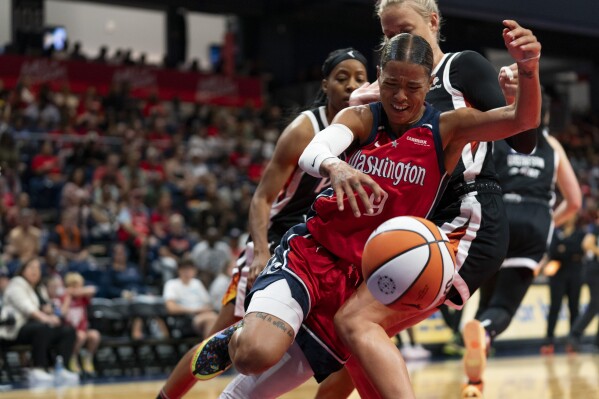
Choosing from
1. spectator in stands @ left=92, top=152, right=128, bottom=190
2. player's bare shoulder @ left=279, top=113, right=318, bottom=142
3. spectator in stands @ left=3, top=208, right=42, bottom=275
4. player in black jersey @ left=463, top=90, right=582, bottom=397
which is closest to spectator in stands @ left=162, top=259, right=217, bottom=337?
spectator in stands @ left=3, top=208, right=42, bottom=275

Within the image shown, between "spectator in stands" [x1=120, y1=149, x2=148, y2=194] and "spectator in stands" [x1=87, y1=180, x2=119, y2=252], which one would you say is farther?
"spectator in stands" [x1=120, y1=149, x2=148, y2=194]

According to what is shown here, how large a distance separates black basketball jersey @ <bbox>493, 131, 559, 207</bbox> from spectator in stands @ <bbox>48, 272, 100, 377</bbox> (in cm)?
A: 538

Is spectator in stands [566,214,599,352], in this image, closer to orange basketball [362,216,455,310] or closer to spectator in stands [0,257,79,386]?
spectator in stands [0,257,79,386]

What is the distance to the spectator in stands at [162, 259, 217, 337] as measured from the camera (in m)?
10.4

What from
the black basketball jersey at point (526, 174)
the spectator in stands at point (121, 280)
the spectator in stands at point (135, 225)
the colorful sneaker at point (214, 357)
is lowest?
the spectator in stands at point (121, 280)

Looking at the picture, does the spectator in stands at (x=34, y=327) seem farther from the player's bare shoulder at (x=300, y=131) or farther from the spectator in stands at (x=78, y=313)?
the player's bare shoulder at (x=300, y=131)

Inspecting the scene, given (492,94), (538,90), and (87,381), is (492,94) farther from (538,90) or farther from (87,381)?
(87,381)

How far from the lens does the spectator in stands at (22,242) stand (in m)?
10.9

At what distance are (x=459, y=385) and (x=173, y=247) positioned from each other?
6.19 metres

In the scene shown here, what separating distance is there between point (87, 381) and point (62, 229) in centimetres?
334

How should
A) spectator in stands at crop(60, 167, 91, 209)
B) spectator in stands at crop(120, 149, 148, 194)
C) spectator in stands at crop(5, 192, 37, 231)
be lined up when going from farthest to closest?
spectator in stands at crop(120, 149, 148, 194), spectator in stands at crop(60, 167, 91, 209), spectator in stands at crop(5, 192, 37, 231)

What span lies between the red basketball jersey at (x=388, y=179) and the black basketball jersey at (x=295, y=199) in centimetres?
100

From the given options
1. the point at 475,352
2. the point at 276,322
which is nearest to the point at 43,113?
the point at 475,352

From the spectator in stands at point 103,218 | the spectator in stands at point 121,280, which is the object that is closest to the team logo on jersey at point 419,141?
the spectator in stands at point 121,280
